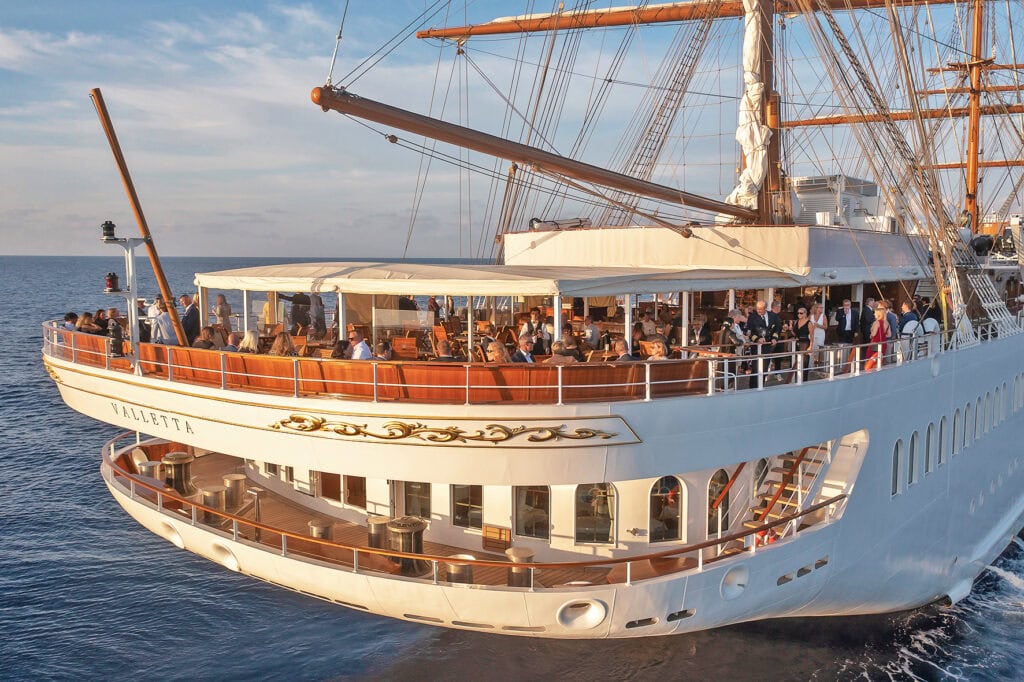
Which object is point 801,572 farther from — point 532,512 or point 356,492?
point 356,492

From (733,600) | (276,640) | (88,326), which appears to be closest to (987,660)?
(733,600)

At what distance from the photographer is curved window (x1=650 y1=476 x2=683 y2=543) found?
42.1ft

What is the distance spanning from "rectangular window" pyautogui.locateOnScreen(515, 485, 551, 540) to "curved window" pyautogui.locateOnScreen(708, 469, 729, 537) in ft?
9.09

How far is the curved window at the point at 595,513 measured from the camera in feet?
41.7

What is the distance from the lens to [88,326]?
1853 centimetres

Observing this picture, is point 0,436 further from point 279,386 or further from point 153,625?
point 279,386

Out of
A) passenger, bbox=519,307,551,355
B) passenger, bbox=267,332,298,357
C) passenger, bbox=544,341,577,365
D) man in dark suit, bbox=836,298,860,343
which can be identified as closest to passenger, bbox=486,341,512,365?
passenger, bbox=544,341,577,365

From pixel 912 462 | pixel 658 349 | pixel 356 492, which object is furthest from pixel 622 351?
pixel 912 462

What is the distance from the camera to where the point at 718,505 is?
13.1 metres

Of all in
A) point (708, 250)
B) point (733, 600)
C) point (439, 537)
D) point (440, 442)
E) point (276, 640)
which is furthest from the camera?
point (708, 250)

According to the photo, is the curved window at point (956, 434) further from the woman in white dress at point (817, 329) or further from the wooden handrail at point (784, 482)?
the wooden handrail at point (784, 482)

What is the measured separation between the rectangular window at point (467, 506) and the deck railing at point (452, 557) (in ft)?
3.48

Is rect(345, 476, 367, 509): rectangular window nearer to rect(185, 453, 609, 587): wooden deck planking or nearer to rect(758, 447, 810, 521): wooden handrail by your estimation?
rect(185, 453, 609, 587): wooden deck planking

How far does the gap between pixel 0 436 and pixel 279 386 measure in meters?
32.9
